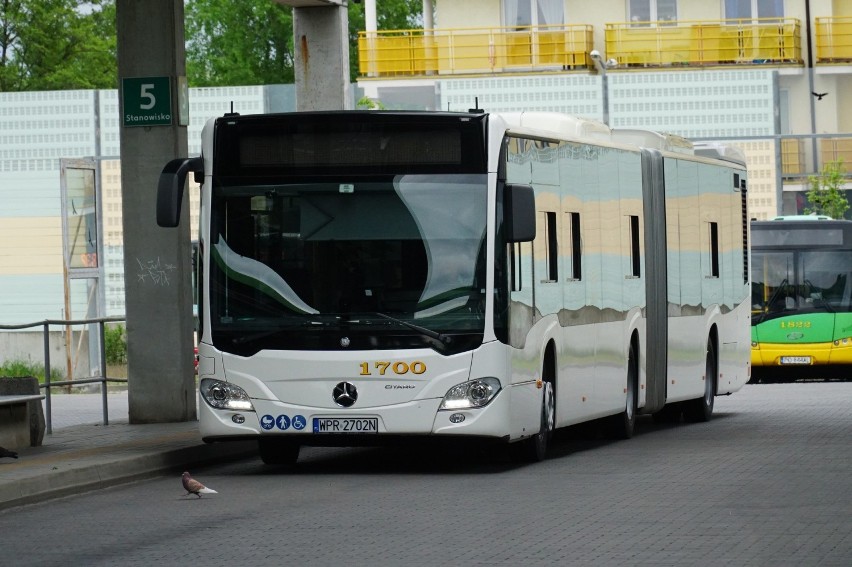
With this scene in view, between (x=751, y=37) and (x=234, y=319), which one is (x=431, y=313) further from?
(x=751, y=37)

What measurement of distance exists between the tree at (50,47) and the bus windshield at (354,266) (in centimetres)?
5483

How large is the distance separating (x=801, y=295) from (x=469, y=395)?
68.5 feet

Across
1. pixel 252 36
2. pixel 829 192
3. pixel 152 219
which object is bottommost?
pixel 152 219

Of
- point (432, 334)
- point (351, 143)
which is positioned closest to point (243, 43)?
point (351, 143)

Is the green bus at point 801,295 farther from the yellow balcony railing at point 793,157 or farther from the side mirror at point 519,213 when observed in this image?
the side mirror at point 519,213

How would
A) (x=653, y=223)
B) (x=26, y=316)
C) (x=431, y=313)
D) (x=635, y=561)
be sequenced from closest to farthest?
(x=635, y=561) → (x=431, y=313) → (x=653, y=223) → (x=26, y=316)

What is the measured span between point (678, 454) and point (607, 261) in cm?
224

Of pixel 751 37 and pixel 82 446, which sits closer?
pixel 82 446

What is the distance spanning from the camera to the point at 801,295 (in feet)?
116

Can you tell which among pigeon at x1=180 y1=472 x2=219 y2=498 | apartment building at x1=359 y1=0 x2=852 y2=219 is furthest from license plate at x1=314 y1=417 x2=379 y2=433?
apartment building at x1=359 y1=0 x2=852 y2=219

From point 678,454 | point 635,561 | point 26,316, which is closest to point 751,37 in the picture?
point 26,316

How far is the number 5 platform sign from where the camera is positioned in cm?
2116

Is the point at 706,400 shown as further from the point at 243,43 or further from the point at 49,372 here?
the point at 243,43

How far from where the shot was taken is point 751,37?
53125 mm
